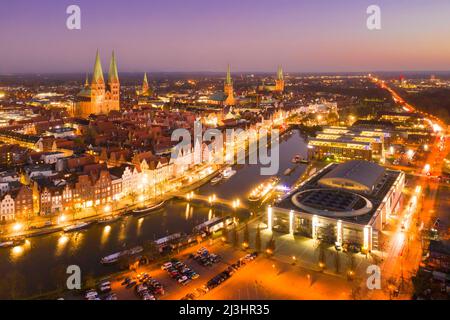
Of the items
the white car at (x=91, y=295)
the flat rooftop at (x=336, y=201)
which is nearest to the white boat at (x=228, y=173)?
the flat rooftop at (x=336, y=201)

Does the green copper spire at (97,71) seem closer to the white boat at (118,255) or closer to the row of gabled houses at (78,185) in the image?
the row of gabled houses at (78,185)

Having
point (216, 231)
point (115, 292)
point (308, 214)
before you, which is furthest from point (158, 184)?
point (115, 292)

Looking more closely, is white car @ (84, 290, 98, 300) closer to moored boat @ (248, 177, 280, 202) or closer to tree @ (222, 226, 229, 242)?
tree @ (222, 226, 229, 242)

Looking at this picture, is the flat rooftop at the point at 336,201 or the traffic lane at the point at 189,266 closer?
the traffic lane at the point at 189,266

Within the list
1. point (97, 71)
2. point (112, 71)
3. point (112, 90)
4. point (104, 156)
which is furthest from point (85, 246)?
point (112, 71)

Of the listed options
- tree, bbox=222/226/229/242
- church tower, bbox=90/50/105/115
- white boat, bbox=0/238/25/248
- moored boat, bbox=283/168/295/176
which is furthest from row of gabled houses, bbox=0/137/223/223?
church tower, bbox=90/50/105/115

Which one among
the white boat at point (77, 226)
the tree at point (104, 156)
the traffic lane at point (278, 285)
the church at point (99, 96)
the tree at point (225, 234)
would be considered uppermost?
the church at point (99, 96)
